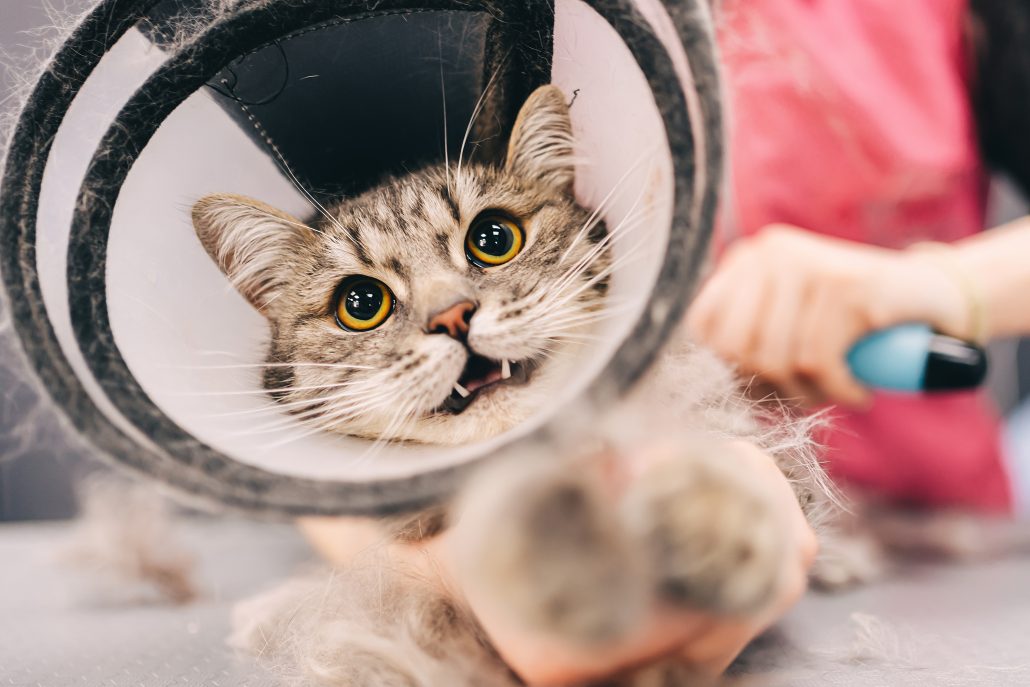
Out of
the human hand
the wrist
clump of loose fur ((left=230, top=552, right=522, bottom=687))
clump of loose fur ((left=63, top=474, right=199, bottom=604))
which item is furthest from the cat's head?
clump of loose fur ((left=63, top=474, right=199, bottom=604))

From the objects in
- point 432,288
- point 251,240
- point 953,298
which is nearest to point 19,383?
point 251,240

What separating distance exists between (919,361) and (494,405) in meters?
0.45

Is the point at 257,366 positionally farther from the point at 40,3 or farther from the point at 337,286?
the point at 40,3

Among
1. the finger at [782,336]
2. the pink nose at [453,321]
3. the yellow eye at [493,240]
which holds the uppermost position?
the yellow eye at [493,240]

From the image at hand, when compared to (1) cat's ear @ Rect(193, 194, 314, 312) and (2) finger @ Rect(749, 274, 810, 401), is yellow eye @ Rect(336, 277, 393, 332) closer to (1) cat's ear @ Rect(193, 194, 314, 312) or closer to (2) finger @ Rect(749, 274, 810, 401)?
(1) cat's ear @ Rect(193, 194, 314, 312)

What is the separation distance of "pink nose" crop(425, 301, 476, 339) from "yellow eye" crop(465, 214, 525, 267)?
62 mm

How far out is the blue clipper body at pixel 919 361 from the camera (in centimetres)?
62

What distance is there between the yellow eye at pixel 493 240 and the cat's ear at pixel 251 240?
125 mm

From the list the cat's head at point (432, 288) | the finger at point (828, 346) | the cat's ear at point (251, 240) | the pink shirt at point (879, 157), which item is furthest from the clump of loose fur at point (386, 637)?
the pink shirt at point (879, 157)

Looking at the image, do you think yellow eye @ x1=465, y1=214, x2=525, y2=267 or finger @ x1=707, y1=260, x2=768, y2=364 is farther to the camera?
finger @ x1=707, y1=260, x2=768, y2=364

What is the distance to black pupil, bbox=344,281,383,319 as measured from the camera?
49cm

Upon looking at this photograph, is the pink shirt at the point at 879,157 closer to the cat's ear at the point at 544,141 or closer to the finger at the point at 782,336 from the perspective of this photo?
the finger at the point at 782,336

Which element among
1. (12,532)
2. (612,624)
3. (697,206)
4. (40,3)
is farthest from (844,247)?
(12,532)

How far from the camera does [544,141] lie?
0.48 m
